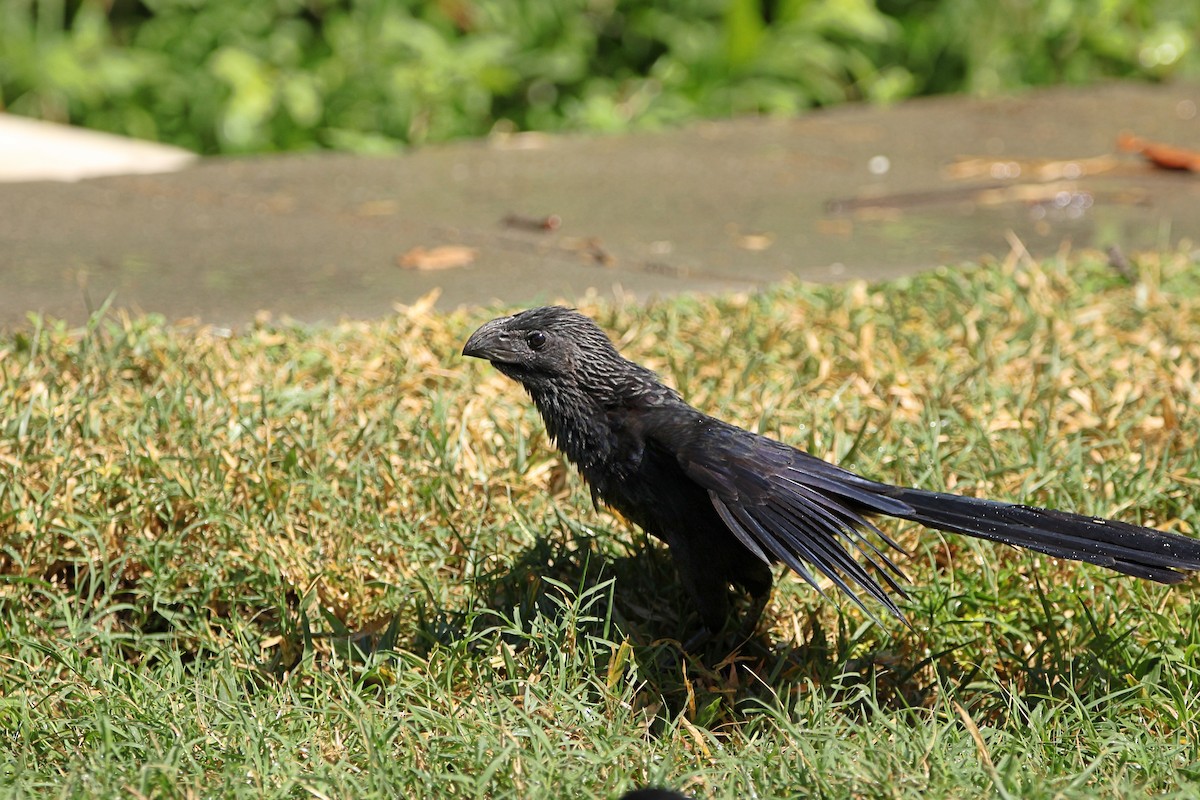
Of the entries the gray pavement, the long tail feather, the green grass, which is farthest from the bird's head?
the gray pavement

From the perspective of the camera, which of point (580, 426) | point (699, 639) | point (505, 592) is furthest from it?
point (505, 592)

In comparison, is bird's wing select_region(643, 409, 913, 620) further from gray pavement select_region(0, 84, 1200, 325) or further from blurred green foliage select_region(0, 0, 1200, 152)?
blurred green foliage select_region(0, 0, 1200, 152)

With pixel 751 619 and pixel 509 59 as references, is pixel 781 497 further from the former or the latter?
pixel 509 59

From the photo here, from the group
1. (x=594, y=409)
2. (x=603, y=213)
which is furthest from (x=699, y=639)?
(x=603, y=213)

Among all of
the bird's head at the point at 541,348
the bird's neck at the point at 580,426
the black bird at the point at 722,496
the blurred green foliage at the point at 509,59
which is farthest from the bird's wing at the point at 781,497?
the blurred green foliage at the point at 509,59

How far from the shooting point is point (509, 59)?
7.79 meters

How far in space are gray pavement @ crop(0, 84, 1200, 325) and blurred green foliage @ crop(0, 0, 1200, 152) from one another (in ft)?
1.56

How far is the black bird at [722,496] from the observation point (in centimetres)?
273

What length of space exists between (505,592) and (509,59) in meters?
5.06

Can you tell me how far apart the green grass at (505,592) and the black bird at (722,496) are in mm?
217

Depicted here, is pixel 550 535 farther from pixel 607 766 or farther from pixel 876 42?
pixel 876 42

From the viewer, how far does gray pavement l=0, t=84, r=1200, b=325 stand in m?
4.97

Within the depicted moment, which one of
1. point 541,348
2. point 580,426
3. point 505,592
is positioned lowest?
point 505,592

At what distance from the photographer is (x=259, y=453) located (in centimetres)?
351
